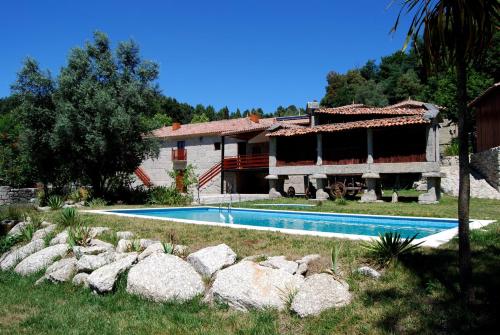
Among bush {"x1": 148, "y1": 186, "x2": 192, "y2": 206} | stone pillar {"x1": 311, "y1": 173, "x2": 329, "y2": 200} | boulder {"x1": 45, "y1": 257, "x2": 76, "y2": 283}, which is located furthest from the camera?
stone pillar {"x1": 311, "y1": 173, "x2": 329, "y2": 200}

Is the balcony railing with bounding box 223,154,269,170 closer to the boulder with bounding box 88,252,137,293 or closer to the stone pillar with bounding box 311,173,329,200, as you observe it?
the stone pillar with bounding box 311,173,329,200

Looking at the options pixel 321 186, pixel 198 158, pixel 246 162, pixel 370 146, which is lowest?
pixel 321 186

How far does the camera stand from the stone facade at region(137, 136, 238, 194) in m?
32.1

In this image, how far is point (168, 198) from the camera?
21078 mm

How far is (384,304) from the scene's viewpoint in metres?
5.41

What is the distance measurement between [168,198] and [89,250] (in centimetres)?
1235

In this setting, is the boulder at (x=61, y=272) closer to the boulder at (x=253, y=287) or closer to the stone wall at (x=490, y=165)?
the boulder at (x=253, y=287)

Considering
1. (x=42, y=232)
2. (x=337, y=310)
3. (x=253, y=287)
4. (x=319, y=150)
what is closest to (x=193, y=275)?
(x=253, y=287)

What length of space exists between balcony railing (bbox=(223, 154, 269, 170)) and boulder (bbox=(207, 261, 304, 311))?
22.4 m

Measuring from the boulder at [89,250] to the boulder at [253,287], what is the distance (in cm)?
335

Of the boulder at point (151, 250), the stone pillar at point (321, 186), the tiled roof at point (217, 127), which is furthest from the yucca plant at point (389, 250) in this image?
the tiled roof at point (217, 127)

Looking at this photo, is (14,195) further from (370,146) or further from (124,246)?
(370,146)

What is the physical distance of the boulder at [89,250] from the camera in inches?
341

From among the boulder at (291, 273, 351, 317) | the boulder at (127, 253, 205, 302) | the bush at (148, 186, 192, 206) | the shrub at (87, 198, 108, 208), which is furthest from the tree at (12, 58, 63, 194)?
the boulder at (291, 273, 351, 317)
